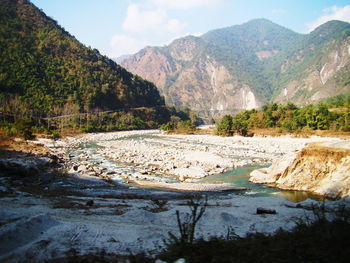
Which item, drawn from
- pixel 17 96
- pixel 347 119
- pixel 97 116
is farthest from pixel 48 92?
pixel 347 119

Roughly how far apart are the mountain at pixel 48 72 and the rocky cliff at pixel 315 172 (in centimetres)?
7235

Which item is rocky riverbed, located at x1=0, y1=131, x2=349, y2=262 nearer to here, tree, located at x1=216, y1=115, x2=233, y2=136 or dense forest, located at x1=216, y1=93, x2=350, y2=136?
tree, located at x1=216, y1=115, x2=233, y2=136

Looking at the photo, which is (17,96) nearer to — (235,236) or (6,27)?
(6,27)

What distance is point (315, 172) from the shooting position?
667 inches

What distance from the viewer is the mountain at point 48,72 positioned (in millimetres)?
82875

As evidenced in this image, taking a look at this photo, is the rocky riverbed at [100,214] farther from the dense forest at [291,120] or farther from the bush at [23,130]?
the dense forest at [291,120]

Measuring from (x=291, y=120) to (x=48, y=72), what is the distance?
288ft

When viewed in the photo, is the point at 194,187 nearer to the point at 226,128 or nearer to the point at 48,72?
the point at 226,128

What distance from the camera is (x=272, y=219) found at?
942 centimetres

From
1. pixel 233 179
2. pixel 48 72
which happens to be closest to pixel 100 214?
pixel 233 179

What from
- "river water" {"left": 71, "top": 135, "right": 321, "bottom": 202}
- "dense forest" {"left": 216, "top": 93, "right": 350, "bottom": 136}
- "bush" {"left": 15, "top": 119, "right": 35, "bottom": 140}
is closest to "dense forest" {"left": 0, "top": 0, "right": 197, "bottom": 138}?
"bush" {"left": 15, "top": 119, "right": 35, "bottom": 140}

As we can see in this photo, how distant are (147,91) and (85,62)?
1896 inches

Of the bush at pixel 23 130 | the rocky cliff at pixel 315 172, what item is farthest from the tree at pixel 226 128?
the rocky cliff at pixel 315 172

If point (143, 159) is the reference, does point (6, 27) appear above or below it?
above
